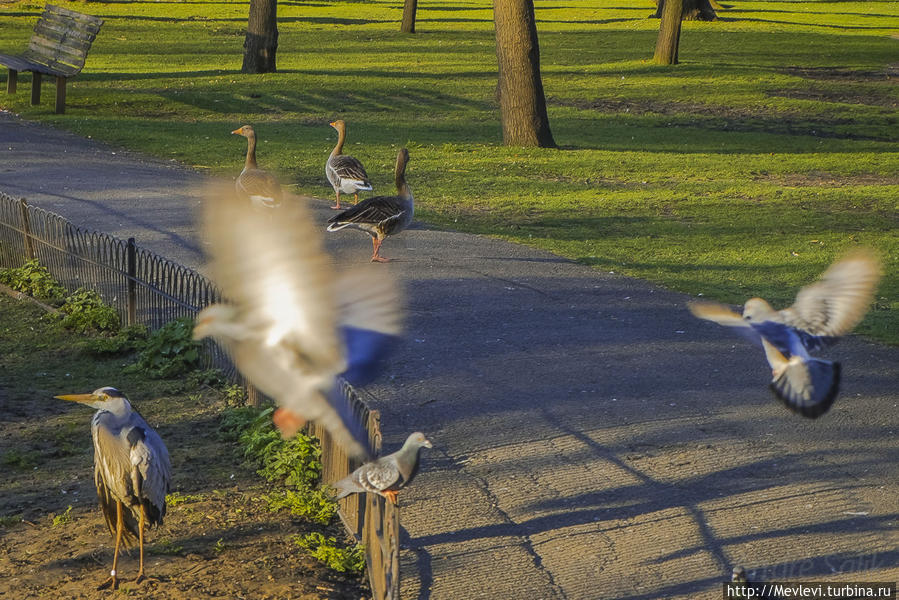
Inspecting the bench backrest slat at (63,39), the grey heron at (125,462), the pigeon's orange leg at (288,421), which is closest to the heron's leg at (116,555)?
the grey heron at (125,462)

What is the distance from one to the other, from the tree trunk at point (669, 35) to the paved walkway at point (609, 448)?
69.4ft

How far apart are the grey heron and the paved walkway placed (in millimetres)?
1374

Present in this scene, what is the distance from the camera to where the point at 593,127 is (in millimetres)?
23016

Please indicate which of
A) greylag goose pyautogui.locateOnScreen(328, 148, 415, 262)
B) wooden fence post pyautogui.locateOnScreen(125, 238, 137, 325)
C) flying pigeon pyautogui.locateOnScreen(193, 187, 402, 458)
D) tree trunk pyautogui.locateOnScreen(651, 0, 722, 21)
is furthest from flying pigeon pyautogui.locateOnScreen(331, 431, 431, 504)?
tree trunk pyautogui.locateOnScreen(651, 0, 722, 21)

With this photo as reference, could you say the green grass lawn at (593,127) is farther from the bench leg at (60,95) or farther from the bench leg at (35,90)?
the bench leg at (35,90)

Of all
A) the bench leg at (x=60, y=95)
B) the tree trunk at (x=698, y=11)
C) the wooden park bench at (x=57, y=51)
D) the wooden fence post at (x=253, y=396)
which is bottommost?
the wooden fence post at (x=253, y=396)

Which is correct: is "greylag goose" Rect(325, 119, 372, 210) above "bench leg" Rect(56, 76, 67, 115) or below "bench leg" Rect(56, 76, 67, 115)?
below

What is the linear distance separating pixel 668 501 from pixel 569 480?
62 centimetres

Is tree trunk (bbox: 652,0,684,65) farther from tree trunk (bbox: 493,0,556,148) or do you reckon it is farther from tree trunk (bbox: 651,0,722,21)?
tree trunk (bbox: 651,0,722,21)

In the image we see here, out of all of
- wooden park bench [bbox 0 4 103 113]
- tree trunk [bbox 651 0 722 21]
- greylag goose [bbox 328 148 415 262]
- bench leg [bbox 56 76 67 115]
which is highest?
tree trunk [bbox 651 0 722 21]

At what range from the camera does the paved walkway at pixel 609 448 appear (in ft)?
19.2

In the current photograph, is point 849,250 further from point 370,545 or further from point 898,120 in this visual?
point 898,120

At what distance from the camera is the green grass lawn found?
44.7 ft

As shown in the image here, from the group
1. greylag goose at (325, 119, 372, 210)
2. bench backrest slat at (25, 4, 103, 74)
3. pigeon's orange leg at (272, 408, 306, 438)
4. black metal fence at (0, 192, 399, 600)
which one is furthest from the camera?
bench backrest slat at (25, 4, 103, 74)
